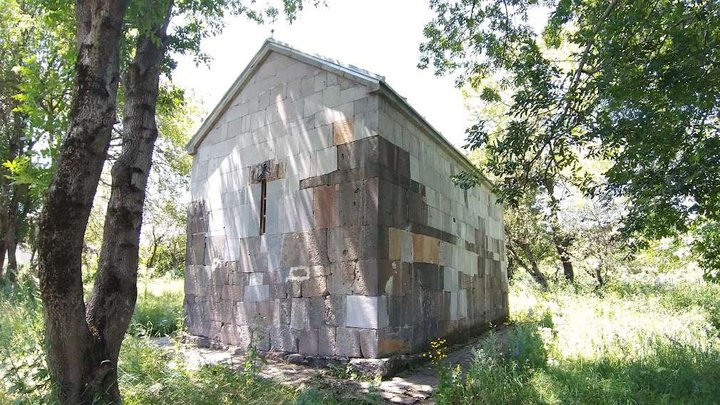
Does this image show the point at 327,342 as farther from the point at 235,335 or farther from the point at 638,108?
the point at 638,108

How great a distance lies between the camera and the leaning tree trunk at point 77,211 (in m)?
3.73

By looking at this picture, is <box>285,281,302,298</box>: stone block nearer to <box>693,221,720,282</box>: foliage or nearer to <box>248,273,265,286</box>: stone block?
<box>248,273,265,286</box>: stone block

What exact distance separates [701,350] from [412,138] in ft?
16.0

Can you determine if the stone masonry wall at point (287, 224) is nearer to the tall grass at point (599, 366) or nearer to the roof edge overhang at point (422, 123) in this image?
the roof edge overhang at point (422, 123)

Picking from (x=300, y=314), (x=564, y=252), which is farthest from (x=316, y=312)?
(x=564, y=252)

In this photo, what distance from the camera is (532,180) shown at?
19.4 feet

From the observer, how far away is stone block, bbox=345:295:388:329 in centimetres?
600

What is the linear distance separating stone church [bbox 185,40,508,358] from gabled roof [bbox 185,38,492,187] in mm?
25

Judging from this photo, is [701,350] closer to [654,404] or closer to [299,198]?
[654,404]

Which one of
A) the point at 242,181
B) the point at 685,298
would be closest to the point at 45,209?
the point at 242,181

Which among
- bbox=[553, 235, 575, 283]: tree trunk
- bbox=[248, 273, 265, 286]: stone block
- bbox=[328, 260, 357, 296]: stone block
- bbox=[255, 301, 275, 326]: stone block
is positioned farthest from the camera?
bbox=[553, 235, 575, 283]: tree trunk

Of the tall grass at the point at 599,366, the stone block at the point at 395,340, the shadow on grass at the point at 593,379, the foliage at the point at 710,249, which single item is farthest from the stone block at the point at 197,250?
the foliage at the point at 710,249

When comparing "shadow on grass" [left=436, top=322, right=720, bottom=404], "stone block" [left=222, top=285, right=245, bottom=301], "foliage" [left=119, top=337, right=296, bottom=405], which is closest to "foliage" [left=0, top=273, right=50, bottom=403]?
"foliage" [left=119, top=337, right=296, bottom=405]

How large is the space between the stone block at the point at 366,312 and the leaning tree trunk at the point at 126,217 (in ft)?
9.17
